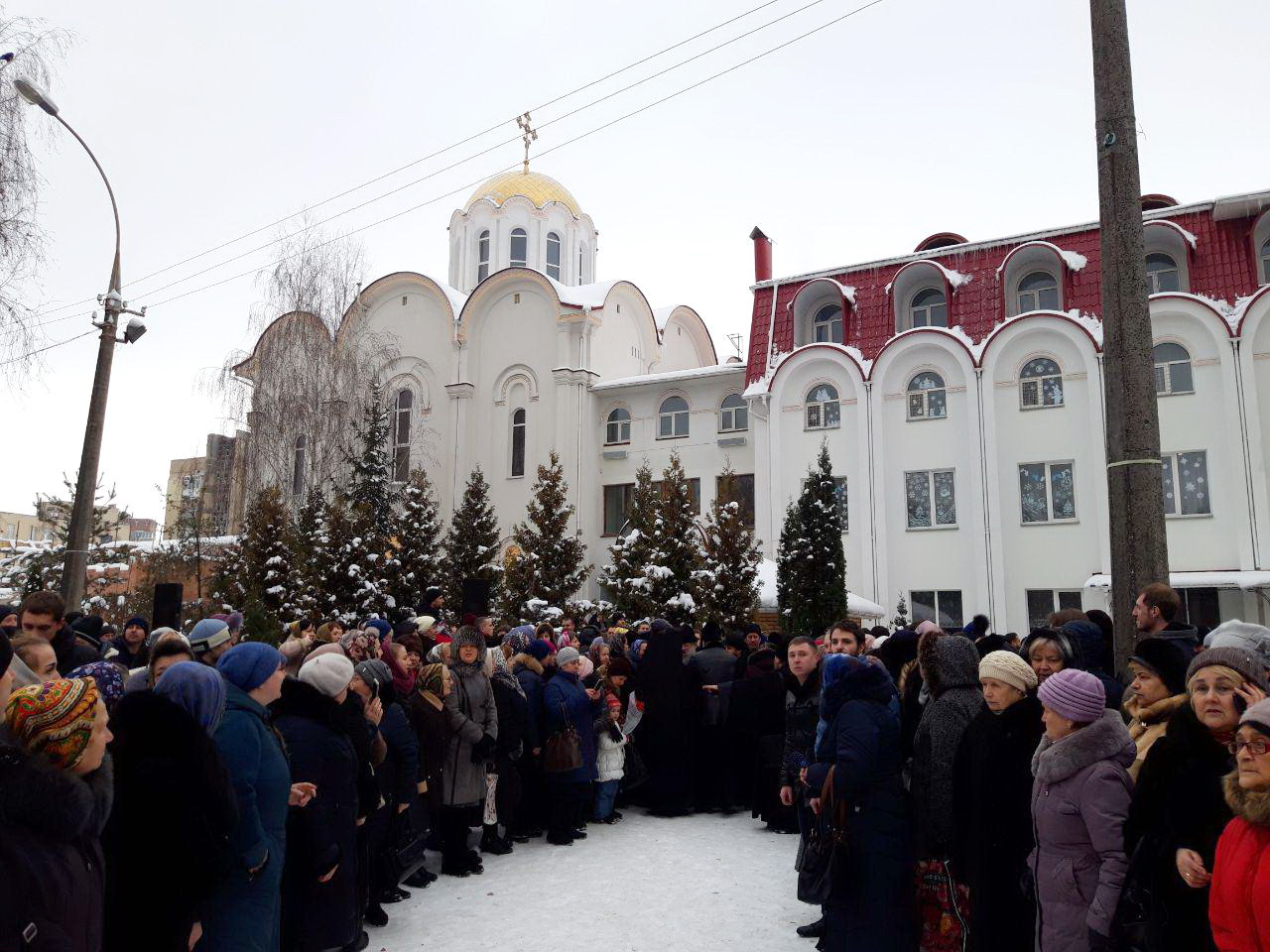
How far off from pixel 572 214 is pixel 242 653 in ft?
118

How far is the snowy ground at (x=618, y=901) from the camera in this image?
5984 mm

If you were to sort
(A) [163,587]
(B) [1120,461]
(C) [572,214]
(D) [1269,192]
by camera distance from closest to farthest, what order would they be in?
(B) [1120,461] < (A) [163,587] < (D) [1269,192] < (C) [572,214]

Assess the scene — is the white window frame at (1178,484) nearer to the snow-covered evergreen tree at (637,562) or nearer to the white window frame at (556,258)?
the snow-covered evergreen tree at (637,562)

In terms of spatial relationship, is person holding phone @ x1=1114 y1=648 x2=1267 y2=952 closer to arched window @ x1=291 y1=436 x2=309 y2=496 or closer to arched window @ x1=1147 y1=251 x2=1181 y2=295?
arched window @ x1=1147 y1=251 x2=1181 y2=295

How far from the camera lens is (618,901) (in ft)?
22.3

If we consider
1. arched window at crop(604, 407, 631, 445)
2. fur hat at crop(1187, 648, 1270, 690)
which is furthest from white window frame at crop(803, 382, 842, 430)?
fur hat at crop(1187, 648, 1270, 690)

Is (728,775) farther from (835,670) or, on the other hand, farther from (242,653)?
(242,653)

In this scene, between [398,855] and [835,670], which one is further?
[398,855]

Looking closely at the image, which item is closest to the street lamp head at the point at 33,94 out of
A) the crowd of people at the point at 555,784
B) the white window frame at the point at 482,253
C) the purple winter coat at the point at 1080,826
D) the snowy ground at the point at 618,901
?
the crowd of people at the point at 555,784

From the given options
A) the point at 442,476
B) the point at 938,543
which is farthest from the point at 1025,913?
the point at 442,476

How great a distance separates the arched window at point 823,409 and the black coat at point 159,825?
2251cm

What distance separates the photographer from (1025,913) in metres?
4.49

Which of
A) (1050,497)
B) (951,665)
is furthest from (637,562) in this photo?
(951,665)

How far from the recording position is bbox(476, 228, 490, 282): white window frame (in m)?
37.1
